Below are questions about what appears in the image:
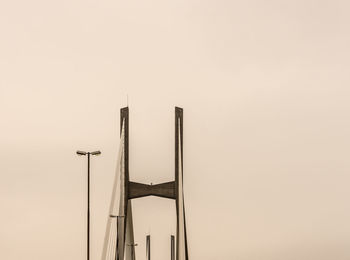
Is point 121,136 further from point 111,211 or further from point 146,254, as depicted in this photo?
point 146,254

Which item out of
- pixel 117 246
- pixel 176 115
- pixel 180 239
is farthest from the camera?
pixel 176 115

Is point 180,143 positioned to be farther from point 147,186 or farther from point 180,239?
point 180,239

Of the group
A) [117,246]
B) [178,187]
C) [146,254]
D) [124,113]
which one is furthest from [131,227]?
[146,254]

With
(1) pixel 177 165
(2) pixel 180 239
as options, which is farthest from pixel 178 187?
(2) pixel 180 239

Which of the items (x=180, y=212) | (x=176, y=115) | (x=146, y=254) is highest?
(x=176, y=115)

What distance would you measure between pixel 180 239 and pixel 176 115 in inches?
167

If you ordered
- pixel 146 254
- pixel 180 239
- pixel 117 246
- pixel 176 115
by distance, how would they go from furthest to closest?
pixel 146 254
pixel 176 115
pixel 117 246
pixel 180 239

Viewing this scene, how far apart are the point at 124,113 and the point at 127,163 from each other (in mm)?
1622

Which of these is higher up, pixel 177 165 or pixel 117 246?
pixel 177 165

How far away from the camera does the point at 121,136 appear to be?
19094mm

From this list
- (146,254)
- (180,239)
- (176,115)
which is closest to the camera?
(180,239)

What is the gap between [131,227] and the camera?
18688mm

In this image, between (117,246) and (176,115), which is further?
(176,115)

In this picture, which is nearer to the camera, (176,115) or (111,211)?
(111,211)
